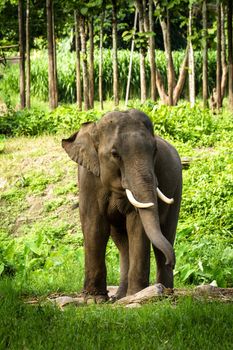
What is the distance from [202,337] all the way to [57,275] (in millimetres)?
4755

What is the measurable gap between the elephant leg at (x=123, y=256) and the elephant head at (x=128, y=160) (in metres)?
0.75

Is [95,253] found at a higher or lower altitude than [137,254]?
lower

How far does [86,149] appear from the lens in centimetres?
945

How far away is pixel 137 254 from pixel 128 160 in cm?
89

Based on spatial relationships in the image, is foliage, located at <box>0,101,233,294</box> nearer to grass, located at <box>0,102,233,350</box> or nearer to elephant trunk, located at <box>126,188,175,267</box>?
grass, located at <box>0,102,233,350</box>

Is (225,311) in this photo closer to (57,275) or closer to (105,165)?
(105,165)

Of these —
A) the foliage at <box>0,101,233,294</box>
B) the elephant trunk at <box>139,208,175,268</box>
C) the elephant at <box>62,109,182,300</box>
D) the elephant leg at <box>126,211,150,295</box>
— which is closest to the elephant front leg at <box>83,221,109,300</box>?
the elephant at <box>62,109,182,300</box>

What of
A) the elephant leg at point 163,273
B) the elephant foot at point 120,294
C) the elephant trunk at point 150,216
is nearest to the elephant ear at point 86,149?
the elephant trunk at point 150,216

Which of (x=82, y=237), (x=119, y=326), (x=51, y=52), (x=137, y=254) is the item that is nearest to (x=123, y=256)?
(x=137, y=254)

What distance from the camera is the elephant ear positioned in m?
9.34

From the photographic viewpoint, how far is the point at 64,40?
47219 mm

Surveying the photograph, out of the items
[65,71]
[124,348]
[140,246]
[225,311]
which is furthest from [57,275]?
[65,71]

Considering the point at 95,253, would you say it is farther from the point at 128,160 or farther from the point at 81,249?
the point at 81,249

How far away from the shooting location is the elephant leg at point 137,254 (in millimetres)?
9062
